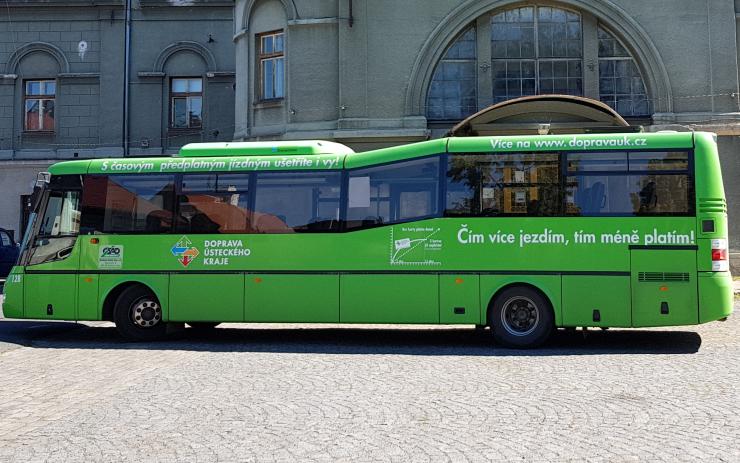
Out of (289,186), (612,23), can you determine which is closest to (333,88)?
(612,23)

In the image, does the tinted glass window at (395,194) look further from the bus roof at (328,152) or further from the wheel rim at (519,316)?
the wheel rim at (519,316)

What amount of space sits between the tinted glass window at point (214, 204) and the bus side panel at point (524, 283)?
388 cm

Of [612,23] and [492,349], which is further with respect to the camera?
[612,23]

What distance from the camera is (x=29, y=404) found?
701 centimetres

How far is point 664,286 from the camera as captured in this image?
988 cm

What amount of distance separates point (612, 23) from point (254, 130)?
1101 centimetres

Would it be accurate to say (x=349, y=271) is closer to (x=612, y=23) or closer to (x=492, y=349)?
(x=492, y=349)

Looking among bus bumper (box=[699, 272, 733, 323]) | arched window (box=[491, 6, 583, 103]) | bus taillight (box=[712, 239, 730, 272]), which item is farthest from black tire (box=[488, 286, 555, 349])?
arched window (box=[491, 6, 583, 103])

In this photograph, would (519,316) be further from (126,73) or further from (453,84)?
(126,73)

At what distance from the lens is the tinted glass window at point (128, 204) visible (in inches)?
451

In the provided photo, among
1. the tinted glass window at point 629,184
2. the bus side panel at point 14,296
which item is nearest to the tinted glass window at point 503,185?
the tinted glass window at point 629,184

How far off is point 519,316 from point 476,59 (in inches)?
466

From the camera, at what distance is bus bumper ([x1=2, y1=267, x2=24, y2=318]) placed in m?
11.7

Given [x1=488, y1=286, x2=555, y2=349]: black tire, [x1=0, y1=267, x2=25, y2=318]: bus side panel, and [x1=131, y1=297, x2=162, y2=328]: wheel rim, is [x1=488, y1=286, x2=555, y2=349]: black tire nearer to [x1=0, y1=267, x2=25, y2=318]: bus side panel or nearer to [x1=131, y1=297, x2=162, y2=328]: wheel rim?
Result: [x1=131, y1=297, x2=162, y2=328]: wheel rim
